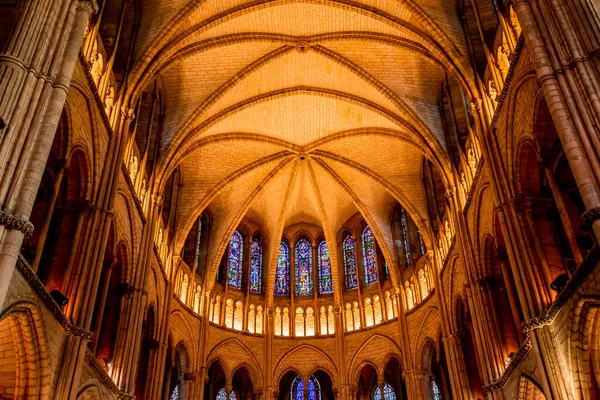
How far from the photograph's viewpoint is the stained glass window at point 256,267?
28.9 m

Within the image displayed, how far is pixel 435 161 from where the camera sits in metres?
22.2

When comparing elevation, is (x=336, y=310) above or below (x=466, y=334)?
above

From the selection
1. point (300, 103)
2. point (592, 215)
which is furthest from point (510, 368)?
point (300, 103)

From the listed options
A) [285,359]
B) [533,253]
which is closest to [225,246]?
[285,359]

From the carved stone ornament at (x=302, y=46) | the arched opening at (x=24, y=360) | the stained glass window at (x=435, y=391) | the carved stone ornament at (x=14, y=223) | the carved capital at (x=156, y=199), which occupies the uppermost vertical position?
the carved stone ornament at (x=302, y=46)

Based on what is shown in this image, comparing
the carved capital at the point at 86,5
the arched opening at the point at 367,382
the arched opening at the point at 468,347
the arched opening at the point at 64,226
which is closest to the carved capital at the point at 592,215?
the carved capital at the point at 86,5

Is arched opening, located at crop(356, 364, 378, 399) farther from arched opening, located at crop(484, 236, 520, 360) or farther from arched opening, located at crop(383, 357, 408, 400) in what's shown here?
arched opening, located at crop(484, 236, 520, 360)

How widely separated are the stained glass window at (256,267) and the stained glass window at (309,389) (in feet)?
14.7

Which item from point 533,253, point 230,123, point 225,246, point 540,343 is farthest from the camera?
point 225,246

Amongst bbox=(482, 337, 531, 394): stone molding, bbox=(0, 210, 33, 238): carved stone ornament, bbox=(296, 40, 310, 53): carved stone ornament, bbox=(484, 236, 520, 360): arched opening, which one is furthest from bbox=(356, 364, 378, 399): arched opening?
bbox=(0, 210, 33, 238): carved stone ornament

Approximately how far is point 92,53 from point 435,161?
39.7 feet

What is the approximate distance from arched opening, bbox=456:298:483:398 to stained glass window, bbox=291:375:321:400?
8.20 metres

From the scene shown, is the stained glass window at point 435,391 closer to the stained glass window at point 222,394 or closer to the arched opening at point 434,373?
the arched opening at point 434,373

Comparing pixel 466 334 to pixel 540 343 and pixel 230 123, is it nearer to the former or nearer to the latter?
pixel 540 343
